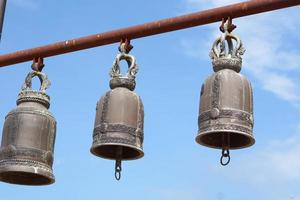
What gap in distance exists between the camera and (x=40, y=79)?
7.55 metres

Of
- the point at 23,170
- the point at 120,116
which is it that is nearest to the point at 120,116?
the point at 120,116

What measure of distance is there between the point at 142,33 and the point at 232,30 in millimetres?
833

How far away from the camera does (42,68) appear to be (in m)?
7.59

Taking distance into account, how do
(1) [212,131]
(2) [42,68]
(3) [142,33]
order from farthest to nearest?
(2) [42,68] < (3) [142,33] < (1) [212,131]

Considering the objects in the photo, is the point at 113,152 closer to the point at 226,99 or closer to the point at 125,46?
the point at 125,46

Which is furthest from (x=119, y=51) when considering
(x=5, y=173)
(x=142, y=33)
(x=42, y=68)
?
(x=5, y=173)

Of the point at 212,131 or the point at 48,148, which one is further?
the point at 48,148

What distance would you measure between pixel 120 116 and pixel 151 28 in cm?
76

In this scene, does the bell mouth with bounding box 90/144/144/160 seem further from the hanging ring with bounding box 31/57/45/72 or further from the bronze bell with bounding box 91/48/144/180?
the hanging ring with bounding box 31/57/45/72

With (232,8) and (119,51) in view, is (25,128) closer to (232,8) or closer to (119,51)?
(119,51)

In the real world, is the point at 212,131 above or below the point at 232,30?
below

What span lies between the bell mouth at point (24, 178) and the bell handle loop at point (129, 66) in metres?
1.08

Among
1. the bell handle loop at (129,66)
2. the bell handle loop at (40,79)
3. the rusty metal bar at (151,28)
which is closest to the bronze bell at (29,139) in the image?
the bell handle loop at (40,79)

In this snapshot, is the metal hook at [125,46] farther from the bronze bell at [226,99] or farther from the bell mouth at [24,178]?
the bell mouth at [24,178]
